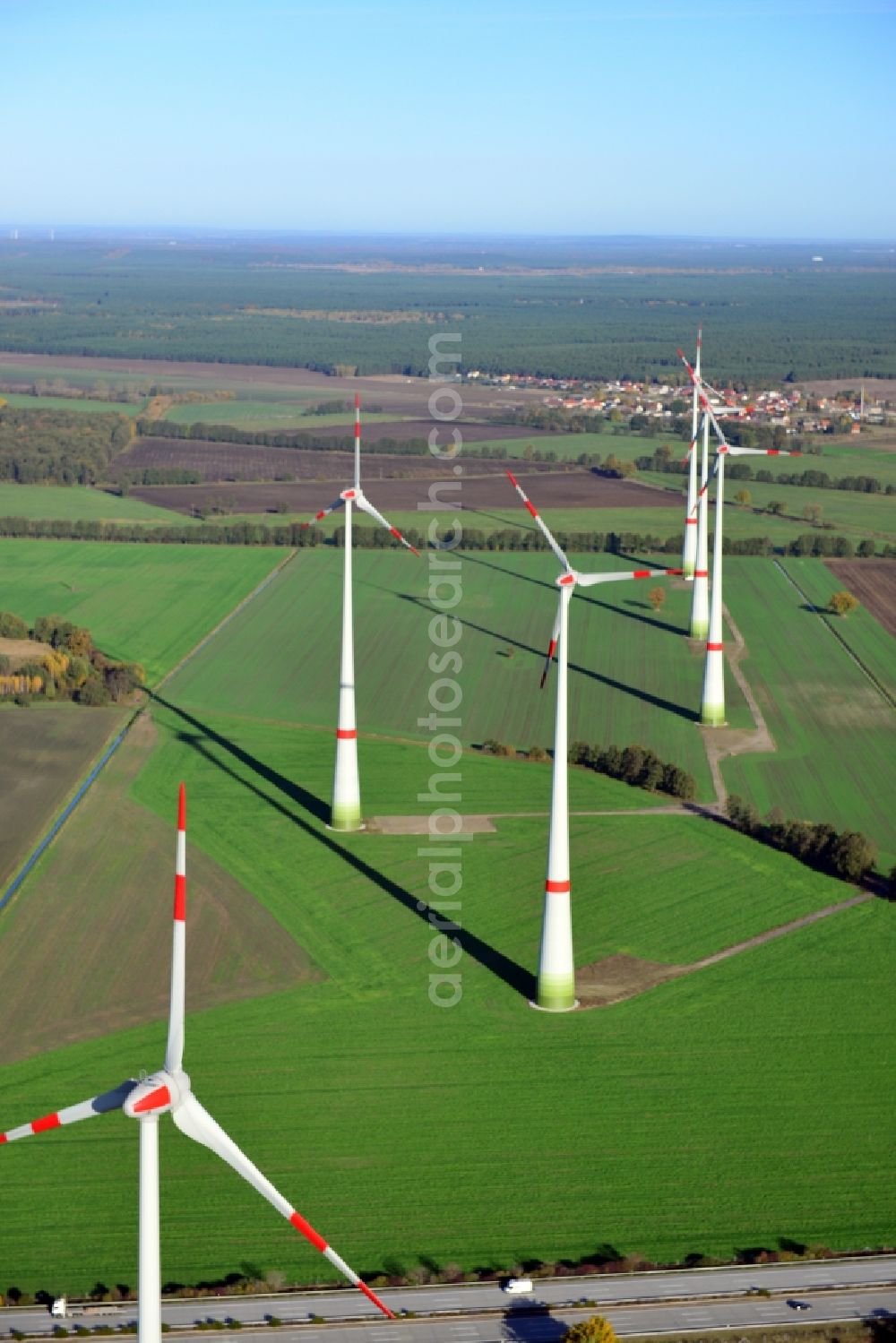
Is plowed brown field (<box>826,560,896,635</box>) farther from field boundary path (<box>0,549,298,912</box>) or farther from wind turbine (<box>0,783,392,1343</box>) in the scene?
wind turbine (<box>0,783,392,1343</box>)

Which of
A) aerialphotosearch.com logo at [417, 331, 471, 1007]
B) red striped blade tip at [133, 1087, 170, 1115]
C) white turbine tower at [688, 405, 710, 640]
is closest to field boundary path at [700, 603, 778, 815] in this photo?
white turbine tower at [688, 405, 710, 640]

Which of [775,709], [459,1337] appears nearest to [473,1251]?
[459,1337]

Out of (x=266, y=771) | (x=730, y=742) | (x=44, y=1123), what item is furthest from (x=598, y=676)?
(x=44, y=1123)

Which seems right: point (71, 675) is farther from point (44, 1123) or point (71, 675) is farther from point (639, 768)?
point (44, 1123)

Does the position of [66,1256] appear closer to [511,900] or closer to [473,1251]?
[473,1251]

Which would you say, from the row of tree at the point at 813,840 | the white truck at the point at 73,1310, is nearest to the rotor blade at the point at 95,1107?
the white truck at the point at 73,1310

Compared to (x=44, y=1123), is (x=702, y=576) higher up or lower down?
lower down
